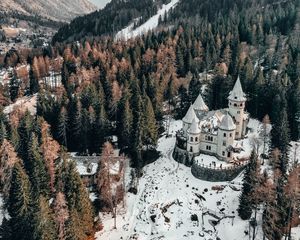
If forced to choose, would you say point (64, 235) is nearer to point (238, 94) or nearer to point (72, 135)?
point (72, 135)

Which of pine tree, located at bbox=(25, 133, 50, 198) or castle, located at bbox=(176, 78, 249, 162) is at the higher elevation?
castle, located at bbox=(176, 78, 249, 162)

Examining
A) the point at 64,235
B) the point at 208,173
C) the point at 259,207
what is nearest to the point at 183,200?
the point at 208,173

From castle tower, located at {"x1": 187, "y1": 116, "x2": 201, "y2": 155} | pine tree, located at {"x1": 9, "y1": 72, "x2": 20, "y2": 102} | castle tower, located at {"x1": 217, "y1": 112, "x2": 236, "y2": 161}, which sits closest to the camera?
castle tower, located at {"x1": 217, "y1": 112, "x2": 236, "y2": 161}

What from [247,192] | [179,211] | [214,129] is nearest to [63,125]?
[214,129]

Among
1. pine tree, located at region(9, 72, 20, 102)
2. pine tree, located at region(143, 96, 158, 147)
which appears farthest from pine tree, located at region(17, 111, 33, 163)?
pine tree, located at region(9, 72, 20, 102)

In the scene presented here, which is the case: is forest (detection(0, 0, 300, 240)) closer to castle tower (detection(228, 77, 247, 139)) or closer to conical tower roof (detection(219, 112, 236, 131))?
castle tower (detection(228, 77, 247, 139))

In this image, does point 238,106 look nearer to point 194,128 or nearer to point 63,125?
point 194,128
